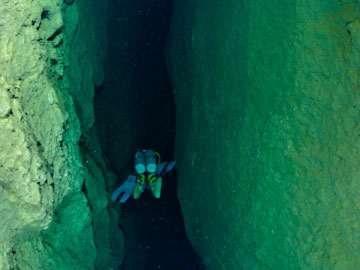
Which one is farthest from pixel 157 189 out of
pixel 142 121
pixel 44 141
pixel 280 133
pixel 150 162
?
pixel 44 141

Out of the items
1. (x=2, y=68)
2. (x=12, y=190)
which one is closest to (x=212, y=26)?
(x=2, y=68)

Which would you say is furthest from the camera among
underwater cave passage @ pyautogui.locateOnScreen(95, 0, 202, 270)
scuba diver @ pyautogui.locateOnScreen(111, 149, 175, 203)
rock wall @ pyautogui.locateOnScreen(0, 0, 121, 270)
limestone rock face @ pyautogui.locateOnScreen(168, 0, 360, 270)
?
scuba diver @ pyautogui.locateOnScreen(111, 149, 175, 203)

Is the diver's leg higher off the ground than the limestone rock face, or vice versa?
the limestone rock face

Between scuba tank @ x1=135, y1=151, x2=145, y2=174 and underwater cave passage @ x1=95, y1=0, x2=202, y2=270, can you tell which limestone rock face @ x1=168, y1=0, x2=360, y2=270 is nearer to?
underwater cave passage @ x1=95, y1=0, x2=202, y2=270

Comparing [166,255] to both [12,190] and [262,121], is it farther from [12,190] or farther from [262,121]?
[12,190]

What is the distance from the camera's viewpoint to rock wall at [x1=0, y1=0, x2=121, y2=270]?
1279 mm

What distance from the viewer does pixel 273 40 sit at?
1.85 meters

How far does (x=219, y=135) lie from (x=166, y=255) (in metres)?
1.41

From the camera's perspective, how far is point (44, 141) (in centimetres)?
151

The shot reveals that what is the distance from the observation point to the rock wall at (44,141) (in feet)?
4.20

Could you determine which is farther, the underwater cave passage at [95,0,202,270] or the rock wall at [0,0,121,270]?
the underwater cave passage at [95,0,202,270]

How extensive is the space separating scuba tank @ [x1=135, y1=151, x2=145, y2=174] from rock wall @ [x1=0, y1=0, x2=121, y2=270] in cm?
98

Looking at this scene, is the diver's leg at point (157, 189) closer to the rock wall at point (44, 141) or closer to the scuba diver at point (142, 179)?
the scuba diver at point (142, 179)

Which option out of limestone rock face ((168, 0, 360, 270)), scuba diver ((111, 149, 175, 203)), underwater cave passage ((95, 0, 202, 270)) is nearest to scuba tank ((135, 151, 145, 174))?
scuba diver ((111, 149, 175, 203))
